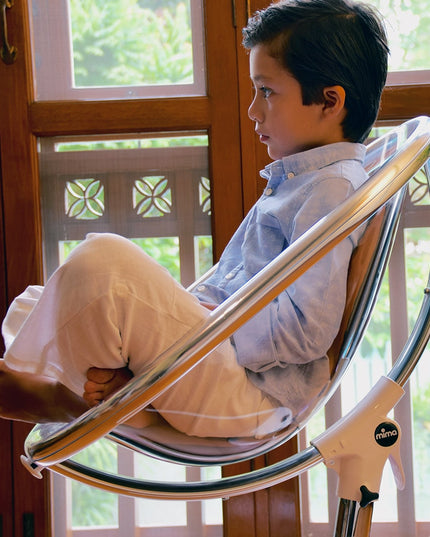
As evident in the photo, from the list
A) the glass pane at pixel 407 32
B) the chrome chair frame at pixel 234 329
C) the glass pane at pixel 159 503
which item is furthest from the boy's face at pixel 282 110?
the glass pane at pixel 159 503

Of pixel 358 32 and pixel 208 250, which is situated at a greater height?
pixel 358 32

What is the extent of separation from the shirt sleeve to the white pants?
3 cm

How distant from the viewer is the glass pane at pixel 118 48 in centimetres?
165

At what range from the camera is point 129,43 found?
1.66 meters

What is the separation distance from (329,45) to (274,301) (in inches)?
16.0

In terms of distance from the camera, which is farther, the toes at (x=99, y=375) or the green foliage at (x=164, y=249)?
the green foliage at (x=164, y=249)

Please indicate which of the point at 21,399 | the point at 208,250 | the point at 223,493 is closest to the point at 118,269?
the point at 21,399

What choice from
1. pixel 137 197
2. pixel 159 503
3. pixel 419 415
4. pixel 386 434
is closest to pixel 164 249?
pixel 137 197

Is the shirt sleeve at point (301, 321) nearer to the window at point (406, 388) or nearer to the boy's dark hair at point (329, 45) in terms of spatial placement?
the boy's dark hair at point (329, 45)

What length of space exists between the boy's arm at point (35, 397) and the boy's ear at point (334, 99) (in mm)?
574

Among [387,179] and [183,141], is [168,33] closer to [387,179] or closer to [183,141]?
[183,141]

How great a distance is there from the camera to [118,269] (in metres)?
0.88

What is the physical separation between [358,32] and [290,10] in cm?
11

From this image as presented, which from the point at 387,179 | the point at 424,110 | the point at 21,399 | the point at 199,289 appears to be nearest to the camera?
the point at 387,179
